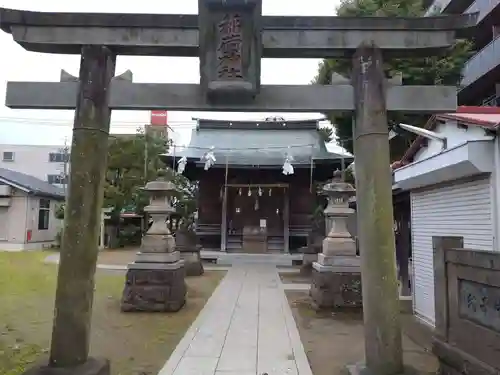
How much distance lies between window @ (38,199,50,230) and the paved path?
20339 mm

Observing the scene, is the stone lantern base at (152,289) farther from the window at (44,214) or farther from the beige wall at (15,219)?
the window at (44,214)

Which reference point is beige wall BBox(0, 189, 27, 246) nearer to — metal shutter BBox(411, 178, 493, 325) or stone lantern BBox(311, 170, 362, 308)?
stone lantern BBox(311, 170, 362, 308)

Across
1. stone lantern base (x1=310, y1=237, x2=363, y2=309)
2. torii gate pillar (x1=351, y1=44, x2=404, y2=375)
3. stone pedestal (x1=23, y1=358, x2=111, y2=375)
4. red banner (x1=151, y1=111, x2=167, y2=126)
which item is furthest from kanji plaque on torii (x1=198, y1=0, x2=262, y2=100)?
red banner (x1=151, y1=111, x2=167, y2=126)

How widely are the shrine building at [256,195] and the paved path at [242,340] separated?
11.4 metres

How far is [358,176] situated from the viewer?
4820mm

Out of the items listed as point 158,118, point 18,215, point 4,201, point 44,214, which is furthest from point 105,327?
point 158,118

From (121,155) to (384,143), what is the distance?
22.0 m

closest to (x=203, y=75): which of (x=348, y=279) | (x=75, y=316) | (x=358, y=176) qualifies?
(x=358, y=176)

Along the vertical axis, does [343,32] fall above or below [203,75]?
above

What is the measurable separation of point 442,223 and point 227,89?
4976 millimetres

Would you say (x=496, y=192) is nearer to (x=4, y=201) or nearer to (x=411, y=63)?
(x=411, y=63)

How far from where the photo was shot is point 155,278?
30.1 ft

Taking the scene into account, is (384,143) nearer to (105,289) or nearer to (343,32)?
(343,32)

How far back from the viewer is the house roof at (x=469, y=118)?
5996 millimetres
